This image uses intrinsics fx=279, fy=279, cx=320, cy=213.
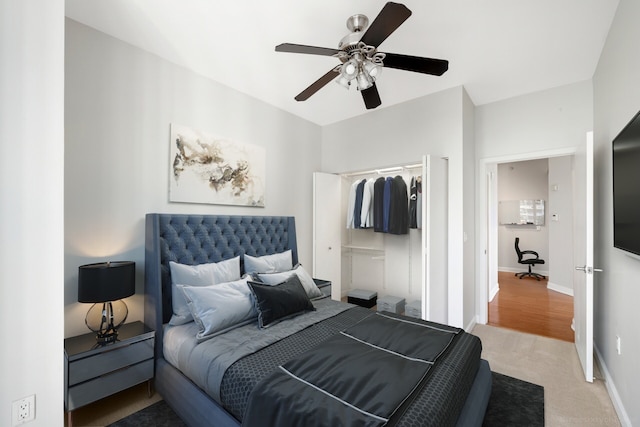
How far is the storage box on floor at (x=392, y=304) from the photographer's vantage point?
3756mm

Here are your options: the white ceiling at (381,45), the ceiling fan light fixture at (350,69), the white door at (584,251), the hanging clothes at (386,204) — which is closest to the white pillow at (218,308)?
the ceiling fan light fixture at (350,69)

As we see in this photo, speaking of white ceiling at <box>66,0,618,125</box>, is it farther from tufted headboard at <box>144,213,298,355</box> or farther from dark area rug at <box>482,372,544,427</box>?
dark area rug at <box>482,372,544,427</box>

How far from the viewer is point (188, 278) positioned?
237 centimetres

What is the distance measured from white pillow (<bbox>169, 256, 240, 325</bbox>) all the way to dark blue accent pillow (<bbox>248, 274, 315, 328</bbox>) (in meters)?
0.44

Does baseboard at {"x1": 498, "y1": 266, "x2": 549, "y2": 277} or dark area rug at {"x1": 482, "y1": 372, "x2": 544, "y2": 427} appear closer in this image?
dark area rug at {"x1": 482, "y1": 372, "x2": 544, "y2": 427}

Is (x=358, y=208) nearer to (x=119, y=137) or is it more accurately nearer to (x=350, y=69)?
(x=350, y=69)

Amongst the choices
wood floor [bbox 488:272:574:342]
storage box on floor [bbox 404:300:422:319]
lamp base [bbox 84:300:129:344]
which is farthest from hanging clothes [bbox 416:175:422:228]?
lamp base [bbox 84:300:129:344]

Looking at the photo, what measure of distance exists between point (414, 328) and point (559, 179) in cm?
529

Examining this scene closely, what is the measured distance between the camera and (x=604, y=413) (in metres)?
1.96

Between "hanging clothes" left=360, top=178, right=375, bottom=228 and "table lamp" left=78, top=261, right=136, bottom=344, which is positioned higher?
"hanging clothes" left=360, top=178, right=375, bottom=228

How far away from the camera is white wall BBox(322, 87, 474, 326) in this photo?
10.4ft

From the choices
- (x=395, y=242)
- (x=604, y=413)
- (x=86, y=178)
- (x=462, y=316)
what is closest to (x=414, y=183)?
(x=395, y=242)

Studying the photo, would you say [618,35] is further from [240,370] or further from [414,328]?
[240,370]

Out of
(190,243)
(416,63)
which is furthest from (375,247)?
(416,63)
